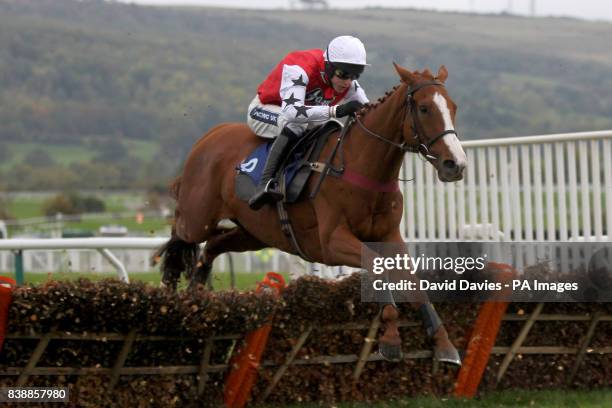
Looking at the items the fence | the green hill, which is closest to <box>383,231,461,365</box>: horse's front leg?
the fence

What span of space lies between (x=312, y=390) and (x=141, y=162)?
7280 centimetres

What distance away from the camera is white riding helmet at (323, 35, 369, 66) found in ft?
21.8

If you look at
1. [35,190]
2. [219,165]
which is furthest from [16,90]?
[219,165]

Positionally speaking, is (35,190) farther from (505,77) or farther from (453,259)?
(453,259)

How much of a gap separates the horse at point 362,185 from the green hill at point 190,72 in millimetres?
43069

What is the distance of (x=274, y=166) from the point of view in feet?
22.7

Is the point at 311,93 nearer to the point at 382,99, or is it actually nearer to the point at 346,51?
the point at 346,51

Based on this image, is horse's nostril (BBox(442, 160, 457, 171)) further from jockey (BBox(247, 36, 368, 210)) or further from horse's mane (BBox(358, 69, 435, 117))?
jockey (BBox(247, 36, 368, 210))

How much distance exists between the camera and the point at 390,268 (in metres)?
6.11

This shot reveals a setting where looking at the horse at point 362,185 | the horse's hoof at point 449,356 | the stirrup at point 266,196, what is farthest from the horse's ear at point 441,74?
the horse's hoof at point 449,356

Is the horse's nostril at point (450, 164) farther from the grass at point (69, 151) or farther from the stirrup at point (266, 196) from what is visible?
the grass at point (69, 151)

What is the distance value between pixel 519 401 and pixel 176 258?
3.22 m

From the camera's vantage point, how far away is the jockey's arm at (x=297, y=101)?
6738 millimetres

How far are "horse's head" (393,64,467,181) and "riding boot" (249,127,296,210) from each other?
2.97ft
